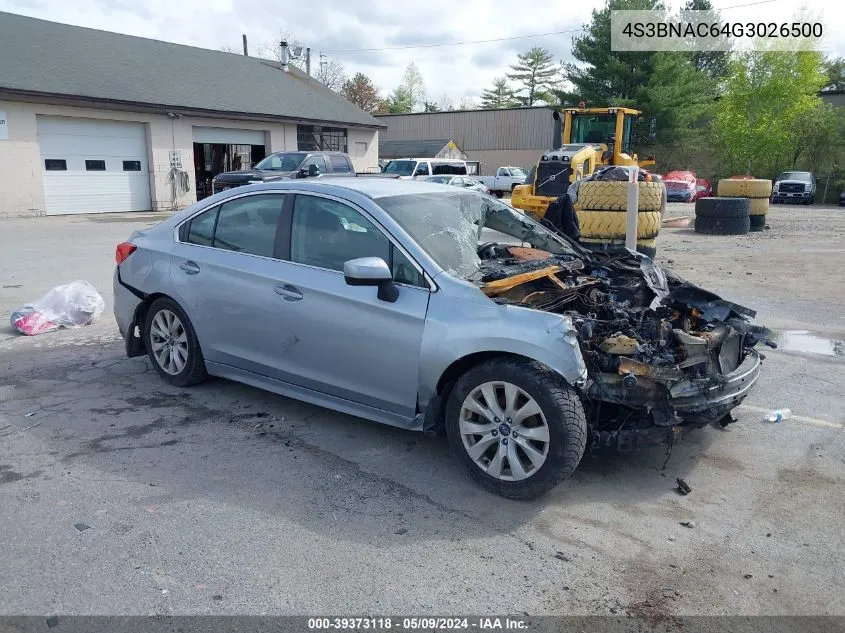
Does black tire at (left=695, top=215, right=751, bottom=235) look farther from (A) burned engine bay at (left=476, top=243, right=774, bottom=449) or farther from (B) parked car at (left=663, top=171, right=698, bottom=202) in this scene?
(B) parked car at (left=663, top=171, right=698, bottom=202)

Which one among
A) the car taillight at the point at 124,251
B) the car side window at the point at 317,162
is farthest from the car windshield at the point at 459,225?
the car side window at the point at 317,162

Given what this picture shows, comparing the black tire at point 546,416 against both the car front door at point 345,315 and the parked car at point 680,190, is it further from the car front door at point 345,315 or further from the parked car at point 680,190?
the parked car at point 680,190

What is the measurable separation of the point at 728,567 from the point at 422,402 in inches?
71.1

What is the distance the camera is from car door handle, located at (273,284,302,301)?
4.57 m

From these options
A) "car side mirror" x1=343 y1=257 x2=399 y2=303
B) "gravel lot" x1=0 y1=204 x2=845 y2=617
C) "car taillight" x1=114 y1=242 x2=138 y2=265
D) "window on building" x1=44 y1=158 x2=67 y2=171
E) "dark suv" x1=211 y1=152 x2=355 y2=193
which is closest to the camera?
"gravel lot" x1=0 y1=204 x2=845 y2=617

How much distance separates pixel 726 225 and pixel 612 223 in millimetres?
7194

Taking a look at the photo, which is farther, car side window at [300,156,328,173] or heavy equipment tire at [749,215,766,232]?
car side window at [300,156,328,173]

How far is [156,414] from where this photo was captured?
198 inches

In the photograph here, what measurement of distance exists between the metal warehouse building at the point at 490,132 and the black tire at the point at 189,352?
150ft

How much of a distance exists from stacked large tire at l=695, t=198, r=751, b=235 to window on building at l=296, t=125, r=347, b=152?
59.2ft

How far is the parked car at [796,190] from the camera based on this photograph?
32.8 meters

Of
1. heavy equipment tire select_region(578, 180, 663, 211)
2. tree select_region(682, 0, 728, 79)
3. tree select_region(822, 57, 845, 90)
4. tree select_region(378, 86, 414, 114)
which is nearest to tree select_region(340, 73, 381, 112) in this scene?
tree select_region(378, 86, 414, 114)

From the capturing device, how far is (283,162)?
19.4 m

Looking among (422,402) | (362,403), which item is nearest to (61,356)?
(362,403)
